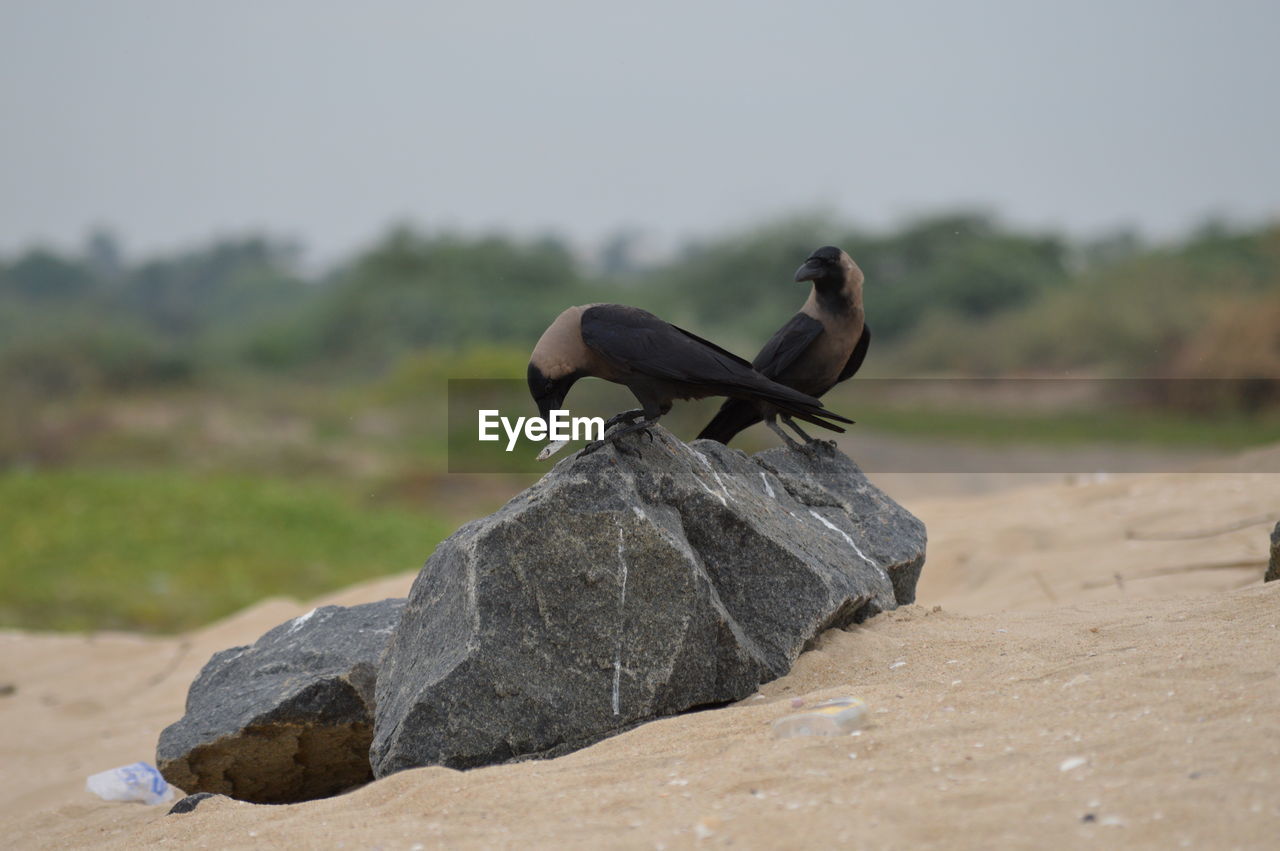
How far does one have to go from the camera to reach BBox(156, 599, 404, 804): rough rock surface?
4.17 meters

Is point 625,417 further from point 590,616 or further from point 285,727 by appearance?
point 285,727

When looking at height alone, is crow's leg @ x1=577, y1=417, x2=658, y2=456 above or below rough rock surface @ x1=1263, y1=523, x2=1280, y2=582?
above

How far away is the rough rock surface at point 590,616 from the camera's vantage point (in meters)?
3.40

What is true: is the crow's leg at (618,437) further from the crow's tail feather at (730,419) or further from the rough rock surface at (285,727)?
the crow's tail feather at (730,419)

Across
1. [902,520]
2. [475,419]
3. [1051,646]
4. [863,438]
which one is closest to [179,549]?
[475,419]

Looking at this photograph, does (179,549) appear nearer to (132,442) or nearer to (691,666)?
(132,442)

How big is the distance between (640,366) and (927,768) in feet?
5.46

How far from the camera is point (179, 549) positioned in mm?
11039

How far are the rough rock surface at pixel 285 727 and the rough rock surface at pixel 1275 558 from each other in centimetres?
318

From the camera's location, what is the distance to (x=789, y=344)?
17.9 ft

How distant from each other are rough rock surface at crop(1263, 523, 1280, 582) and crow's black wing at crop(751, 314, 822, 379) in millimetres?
2048

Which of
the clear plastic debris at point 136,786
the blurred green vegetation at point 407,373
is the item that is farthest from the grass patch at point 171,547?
the clear plastic debris at point 136,786

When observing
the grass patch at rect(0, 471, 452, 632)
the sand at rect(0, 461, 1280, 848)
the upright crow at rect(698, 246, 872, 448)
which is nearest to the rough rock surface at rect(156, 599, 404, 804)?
the sand at rect(0, 461, 1280, 848)

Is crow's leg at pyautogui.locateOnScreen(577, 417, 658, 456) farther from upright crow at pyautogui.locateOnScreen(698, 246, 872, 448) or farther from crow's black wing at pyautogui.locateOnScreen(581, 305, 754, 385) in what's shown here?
upright crow at pyautogui.locateOnScreen(698, 246, 872, 448)
